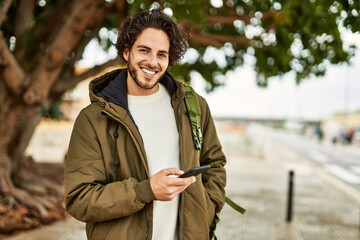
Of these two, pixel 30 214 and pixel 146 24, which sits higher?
pixel 146 24

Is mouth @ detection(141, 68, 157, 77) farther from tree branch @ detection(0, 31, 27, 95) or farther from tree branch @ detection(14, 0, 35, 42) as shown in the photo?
tree branch @ detection(14, 0, 35, 42)

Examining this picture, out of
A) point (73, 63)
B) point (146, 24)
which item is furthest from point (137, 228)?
point (73, 63)

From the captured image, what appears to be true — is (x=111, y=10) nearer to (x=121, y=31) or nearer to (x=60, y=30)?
(x=60, y=30)

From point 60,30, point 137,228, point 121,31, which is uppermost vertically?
point 60,30

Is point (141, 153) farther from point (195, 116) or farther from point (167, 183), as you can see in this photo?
point (195, 116)

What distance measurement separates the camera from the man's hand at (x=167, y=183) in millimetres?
1616

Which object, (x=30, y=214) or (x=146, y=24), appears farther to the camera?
(x=30, y=214)

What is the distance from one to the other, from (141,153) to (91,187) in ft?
0.82

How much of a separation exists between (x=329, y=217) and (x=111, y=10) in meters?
5.53

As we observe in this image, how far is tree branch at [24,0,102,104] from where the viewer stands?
6430 mm

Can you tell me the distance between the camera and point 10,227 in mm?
5914

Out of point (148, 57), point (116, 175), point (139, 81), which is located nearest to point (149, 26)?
point (148, 57)

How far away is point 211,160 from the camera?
84.0 inches

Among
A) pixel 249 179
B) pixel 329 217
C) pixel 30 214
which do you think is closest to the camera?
pixel 30 214
